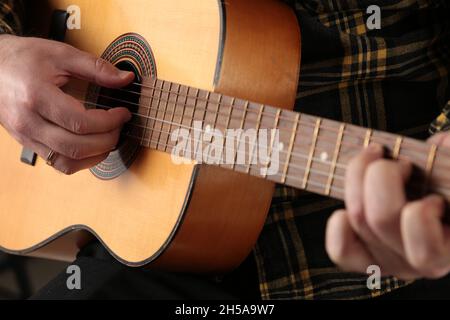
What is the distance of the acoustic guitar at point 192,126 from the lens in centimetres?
69

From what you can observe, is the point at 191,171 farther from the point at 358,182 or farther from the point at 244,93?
the point at 358,182

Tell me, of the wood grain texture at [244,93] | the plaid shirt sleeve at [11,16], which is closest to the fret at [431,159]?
the wood grain texture at [244,93]

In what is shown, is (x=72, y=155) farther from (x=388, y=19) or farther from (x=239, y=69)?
(x=388, y=19)

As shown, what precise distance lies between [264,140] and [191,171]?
0.16m

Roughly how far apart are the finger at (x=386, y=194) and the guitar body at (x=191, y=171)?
26 cm

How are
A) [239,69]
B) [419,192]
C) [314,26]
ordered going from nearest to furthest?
[419,192] < [239,69] < [314,26]

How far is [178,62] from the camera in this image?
0.82m

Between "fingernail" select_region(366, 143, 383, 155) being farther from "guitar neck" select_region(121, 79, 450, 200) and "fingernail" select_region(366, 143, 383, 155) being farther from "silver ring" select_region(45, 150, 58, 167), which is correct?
"silver ring" select_region(45, 150, 58, 167)

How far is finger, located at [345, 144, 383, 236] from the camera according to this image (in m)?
0.54

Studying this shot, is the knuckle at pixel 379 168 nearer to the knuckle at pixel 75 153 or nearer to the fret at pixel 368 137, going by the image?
the fret at pixel 368 137

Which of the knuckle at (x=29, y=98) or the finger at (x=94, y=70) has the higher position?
the finger at (x=94, y=70)

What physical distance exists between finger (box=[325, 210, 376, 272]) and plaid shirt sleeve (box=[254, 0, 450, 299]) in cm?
28
